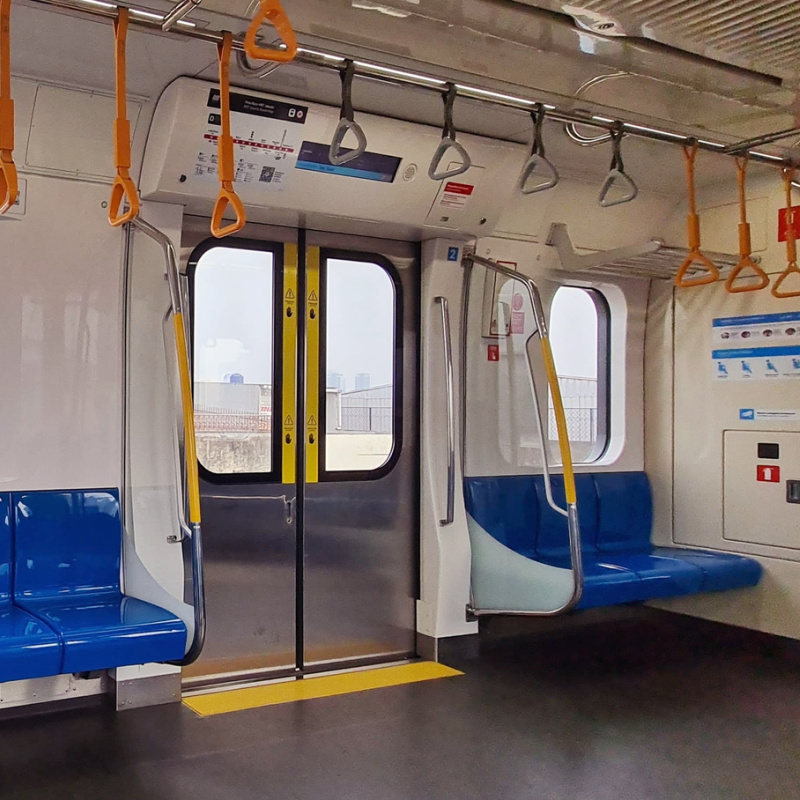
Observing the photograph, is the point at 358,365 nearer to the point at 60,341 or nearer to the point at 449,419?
the point at 449,419

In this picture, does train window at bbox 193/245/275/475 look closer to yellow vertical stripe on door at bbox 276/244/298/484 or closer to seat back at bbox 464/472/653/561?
yellow vertical stripe on door at bbox 276/244/298/484

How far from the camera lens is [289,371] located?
512 cm

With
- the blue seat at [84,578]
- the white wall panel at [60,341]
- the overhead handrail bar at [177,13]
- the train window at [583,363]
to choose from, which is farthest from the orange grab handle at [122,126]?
the train window at [583,363]

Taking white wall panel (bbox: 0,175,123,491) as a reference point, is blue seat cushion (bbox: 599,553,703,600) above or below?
below

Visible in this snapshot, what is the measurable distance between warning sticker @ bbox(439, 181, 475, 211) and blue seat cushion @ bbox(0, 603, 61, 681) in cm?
285

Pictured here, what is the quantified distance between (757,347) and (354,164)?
2777mm

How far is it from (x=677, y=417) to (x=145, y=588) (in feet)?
12.1

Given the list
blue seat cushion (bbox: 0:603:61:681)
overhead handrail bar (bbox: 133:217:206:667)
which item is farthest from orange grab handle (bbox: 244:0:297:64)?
blue seat cushion (bbox: 0:603:61:681)

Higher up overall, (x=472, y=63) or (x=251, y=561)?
(x=472, y=63)

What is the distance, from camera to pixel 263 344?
16.6ft

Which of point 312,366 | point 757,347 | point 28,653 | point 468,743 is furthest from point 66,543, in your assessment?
point 757,347

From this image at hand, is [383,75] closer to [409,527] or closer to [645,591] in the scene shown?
[409,527]

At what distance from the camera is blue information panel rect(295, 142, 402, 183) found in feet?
14.9

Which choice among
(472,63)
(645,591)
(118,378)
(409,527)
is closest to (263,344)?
(118,378)
